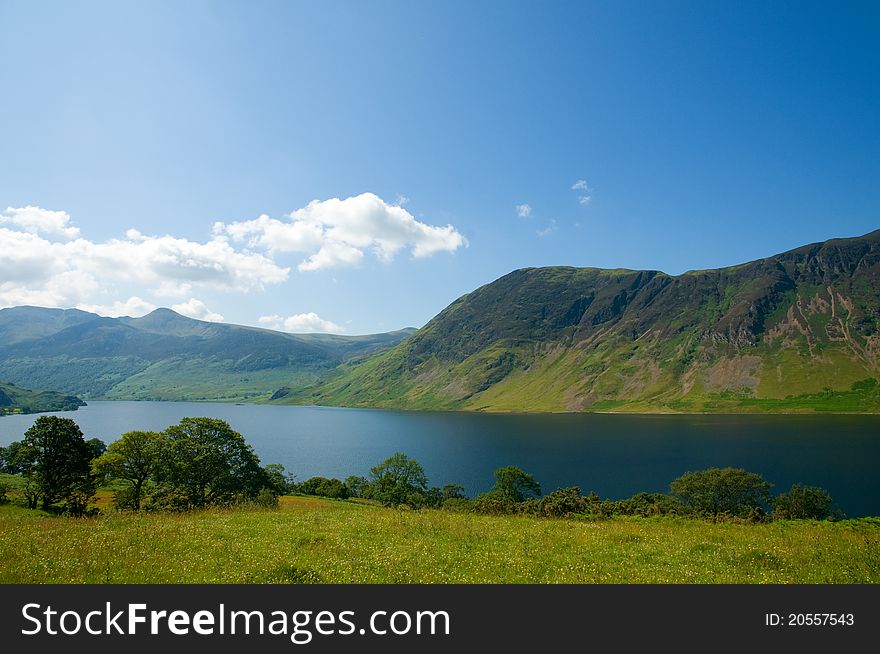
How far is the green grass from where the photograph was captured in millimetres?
12766

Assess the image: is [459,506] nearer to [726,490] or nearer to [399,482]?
[399,482]

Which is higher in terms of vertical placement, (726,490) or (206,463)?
(206,463)

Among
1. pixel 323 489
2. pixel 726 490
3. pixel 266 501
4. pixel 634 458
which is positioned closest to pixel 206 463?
pixel 266 501

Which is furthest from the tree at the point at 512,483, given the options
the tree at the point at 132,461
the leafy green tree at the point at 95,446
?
the leafy green tree at the point at 95,446

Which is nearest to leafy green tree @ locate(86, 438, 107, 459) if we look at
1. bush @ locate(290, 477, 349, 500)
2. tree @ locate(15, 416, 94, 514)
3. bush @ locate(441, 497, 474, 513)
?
tree @ locate(15, 416, 94, 514)

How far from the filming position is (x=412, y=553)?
1536 centimetres

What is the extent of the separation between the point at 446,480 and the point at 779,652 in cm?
11952

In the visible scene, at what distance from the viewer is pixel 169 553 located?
14.5 m

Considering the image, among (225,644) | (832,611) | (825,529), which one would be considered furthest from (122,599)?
(825,529)

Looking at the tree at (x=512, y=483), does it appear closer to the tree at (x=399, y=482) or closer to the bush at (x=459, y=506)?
the tree at (x=399, y=482)

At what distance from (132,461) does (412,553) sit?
46.6 meters

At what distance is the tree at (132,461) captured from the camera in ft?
144

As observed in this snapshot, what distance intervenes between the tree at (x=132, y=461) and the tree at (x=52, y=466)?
2456mm

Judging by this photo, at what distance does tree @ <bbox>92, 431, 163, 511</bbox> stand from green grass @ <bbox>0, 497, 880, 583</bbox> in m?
28.9
